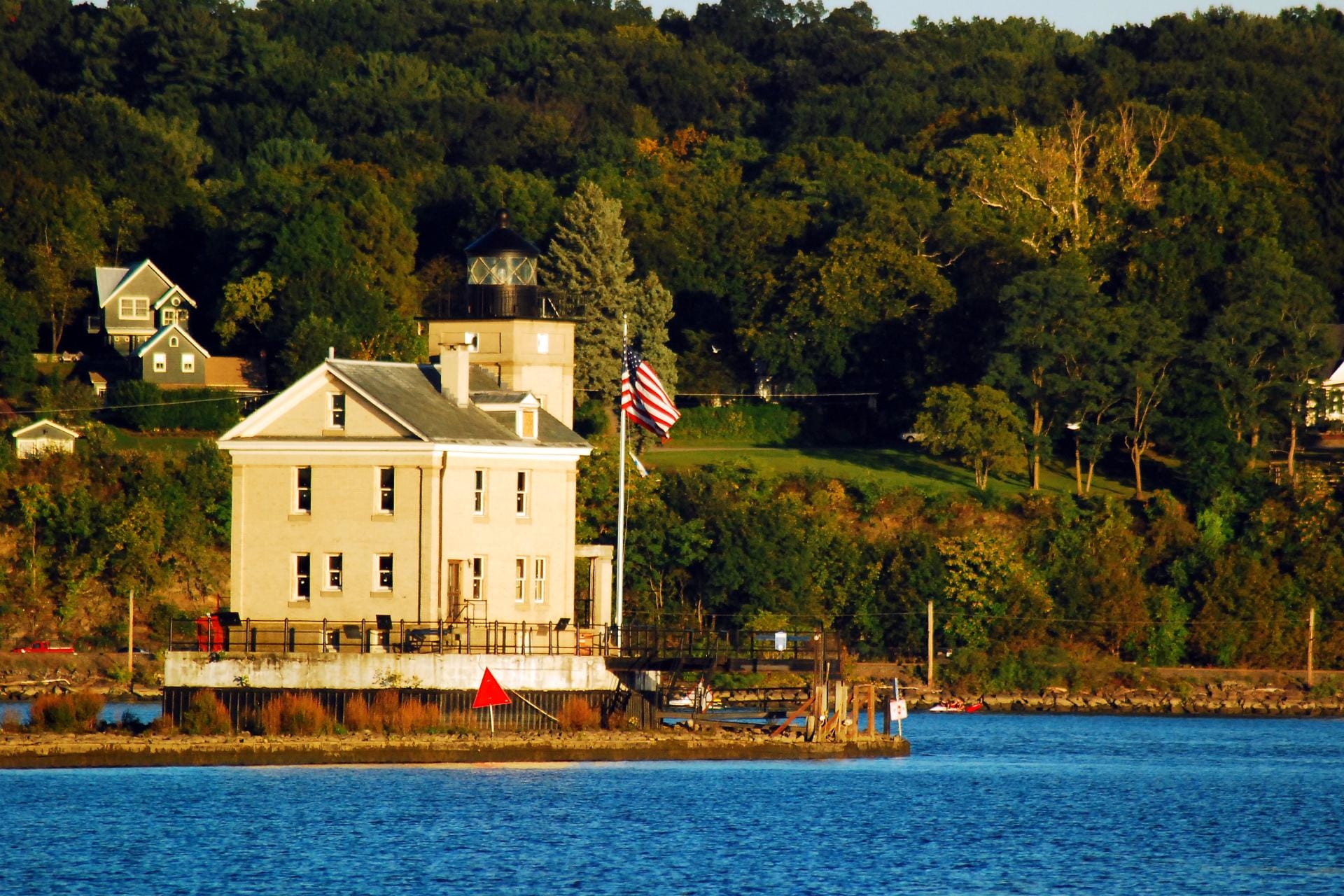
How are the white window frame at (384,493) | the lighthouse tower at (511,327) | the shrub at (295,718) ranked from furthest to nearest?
1. the lighthouse tower at (511,327)
2. the white window frame at (384,493)
3. the shrub at (295,718)

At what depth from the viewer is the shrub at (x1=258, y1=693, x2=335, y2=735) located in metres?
53.1

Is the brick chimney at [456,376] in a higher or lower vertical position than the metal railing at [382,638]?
higher

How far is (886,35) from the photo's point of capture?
178m

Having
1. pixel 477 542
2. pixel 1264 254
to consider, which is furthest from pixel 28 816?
pixel 1264 254

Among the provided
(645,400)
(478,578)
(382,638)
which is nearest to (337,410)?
(478,578)

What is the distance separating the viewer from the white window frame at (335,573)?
56938 millimetres

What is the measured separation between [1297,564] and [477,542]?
4599cm

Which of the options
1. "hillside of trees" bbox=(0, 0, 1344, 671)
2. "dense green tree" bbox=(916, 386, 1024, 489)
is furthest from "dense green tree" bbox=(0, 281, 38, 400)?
"dense green tree" bbox=(916, 386, 1024, 489)

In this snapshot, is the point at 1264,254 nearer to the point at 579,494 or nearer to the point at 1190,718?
the point at 1190,718

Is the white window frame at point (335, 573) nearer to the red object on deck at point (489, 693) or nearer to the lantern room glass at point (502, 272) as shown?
the red object on deck at point (489, 693)

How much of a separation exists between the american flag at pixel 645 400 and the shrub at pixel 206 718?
13.2m

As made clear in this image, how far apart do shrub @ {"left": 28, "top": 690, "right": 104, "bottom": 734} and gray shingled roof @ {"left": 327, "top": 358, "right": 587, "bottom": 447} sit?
396 inches

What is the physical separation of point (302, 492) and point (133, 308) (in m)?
66.4

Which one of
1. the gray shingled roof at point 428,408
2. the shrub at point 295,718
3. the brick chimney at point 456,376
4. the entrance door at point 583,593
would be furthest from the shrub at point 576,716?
the brick chimney at point 456,376
